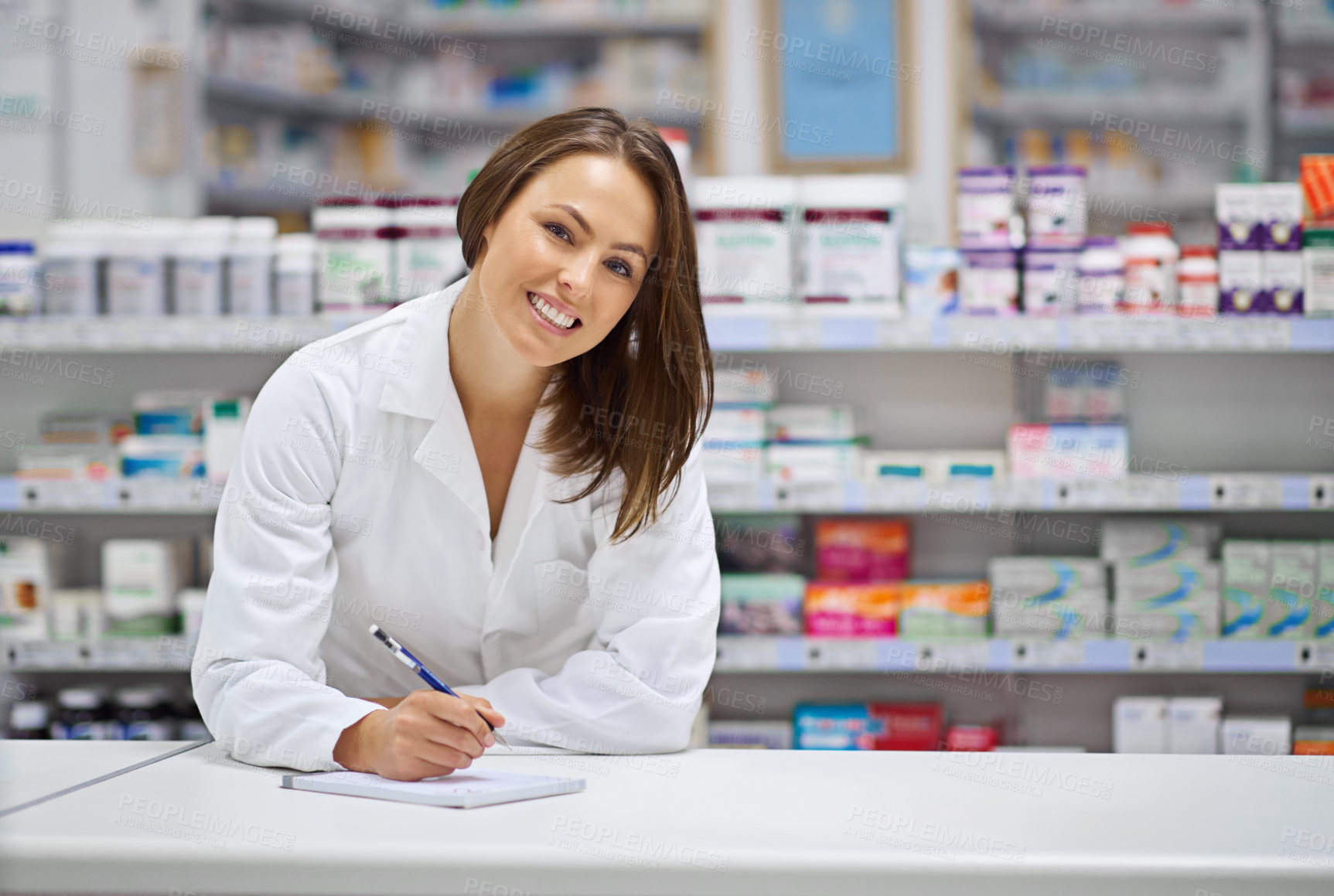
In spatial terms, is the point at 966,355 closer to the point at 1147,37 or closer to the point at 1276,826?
the point at 1276,826

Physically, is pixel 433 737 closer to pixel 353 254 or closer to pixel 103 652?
pixel 353 254

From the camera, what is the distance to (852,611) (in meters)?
2.81

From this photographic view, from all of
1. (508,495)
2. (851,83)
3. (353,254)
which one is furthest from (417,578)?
(851,83)

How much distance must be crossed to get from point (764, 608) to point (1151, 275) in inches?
49.0

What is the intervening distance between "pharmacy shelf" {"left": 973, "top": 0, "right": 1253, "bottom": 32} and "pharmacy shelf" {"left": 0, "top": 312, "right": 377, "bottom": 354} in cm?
330

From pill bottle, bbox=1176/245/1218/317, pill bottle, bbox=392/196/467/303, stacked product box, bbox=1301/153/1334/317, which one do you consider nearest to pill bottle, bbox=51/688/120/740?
pill bottle, bbox=392/196/467/303

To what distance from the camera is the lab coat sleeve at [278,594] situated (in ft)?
4.32

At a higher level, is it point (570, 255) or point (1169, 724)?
point (570, 255)

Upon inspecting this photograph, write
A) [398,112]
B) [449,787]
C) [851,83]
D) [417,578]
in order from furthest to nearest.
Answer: [398,112] → [851,83] → [417,578] → [449,787]

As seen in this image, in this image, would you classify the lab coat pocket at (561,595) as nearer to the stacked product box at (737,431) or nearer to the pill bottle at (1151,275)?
the stacked product box at (737,431)

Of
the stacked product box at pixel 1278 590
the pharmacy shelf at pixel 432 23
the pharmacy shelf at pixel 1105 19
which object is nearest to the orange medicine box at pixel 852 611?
the stacked product box at pixel 1278 590

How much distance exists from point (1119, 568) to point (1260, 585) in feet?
1.10

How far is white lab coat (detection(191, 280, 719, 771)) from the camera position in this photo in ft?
4.62

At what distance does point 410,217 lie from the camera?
111 inches
